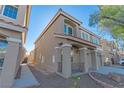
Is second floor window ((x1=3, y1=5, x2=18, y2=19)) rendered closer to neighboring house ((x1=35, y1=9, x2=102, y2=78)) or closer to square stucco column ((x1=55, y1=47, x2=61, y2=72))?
neighboring house ((x1=35, y1=9, x2=102, y2=78))

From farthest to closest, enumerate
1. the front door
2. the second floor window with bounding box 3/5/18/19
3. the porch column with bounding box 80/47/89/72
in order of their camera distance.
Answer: the front door → the porch column with bounding box 80/47/89/72 → the second floor window with bounding box 3/5/18/19

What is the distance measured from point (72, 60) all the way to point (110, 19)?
4.22 metres

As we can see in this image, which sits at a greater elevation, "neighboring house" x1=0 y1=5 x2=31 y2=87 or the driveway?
"neighboring house" x1=0 y1=5 x2=31 y2=87

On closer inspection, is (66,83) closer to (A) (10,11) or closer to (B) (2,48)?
(B) (2,48)

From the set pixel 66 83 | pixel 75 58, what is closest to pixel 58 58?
pixel 75 58

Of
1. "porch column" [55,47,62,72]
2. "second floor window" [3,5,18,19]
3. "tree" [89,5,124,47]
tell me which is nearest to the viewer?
"second floor window" [3,5,18,19]

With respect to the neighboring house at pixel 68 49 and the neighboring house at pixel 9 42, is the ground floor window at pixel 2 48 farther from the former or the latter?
the neighboring house at pixel 68 49

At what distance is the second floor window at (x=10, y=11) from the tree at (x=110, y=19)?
16.0ft

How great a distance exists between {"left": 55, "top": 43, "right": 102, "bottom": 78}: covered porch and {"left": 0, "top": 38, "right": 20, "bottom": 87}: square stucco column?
322cm

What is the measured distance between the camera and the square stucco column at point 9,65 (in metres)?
4.12

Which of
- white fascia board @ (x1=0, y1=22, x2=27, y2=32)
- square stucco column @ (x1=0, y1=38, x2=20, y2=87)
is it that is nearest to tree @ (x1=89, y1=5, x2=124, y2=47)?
white fascia board @ (x1=0, y1=22, x2=27, y2=32)

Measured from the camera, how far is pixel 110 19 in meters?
6.93

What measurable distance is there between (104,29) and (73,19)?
109 inches

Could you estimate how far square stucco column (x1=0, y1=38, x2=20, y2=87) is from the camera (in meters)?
4.12
